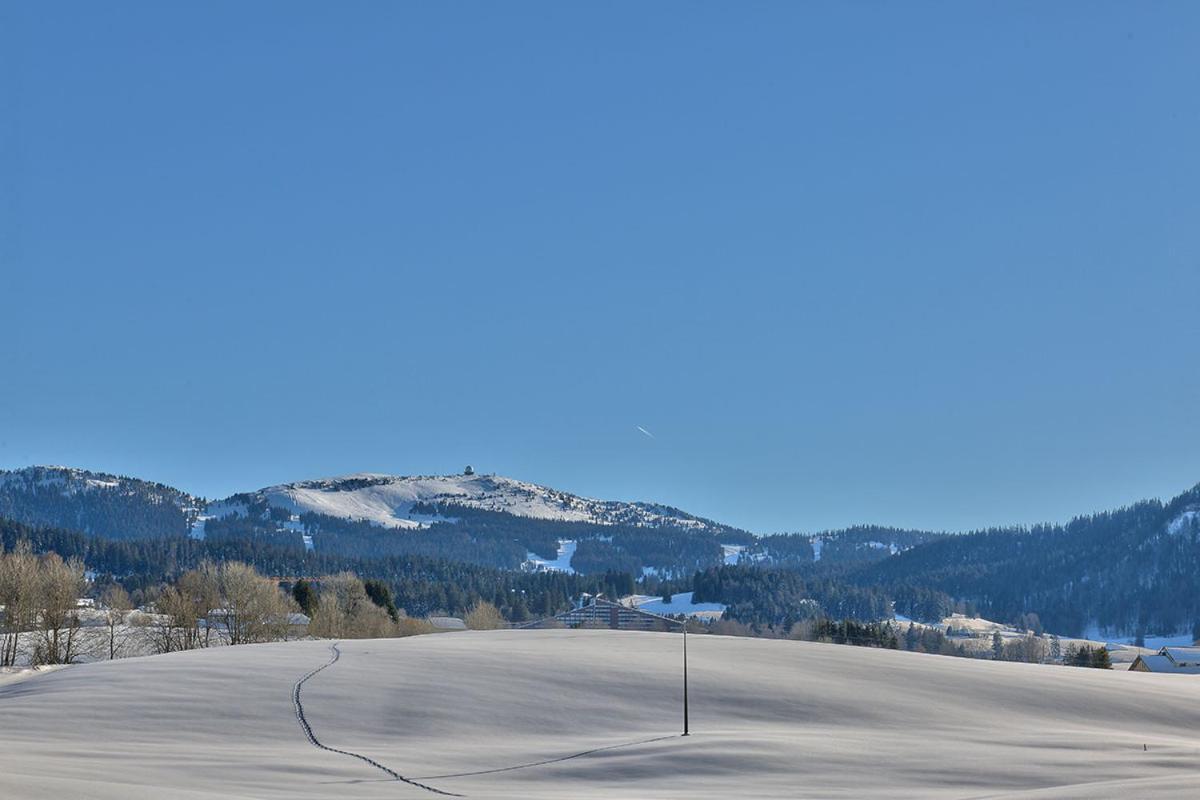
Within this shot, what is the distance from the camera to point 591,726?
60.5 m

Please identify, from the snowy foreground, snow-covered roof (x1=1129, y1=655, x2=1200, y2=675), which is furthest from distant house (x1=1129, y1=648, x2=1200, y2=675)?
the snowy foreground

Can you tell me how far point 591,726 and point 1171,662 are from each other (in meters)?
109

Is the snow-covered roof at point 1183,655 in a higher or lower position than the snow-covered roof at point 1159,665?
higher

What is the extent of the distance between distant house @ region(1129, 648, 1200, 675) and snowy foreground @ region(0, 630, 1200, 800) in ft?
209

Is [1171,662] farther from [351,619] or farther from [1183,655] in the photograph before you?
[351,619]

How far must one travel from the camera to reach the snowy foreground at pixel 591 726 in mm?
42938

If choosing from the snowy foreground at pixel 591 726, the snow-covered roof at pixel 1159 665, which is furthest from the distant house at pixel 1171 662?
the snowy foreground at pixel 591 726

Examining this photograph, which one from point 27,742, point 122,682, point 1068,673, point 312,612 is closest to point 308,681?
point 122,682

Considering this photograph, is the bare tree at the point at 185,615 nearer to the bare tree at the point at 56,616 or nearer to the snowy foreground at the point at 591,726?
the bare tree at the point at 56,616

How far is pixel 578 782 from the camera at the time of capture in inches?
1789

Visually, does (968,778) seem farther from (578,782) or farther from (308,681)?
(308,681)

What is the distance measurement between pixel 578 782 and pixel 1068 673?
47.4m

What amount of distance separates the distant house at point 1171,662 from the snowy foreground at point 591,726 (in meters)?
63.6

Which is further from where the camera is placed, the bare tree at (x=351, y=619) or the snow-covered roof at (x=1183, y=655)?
the bare tree at (x=351, y=619)
